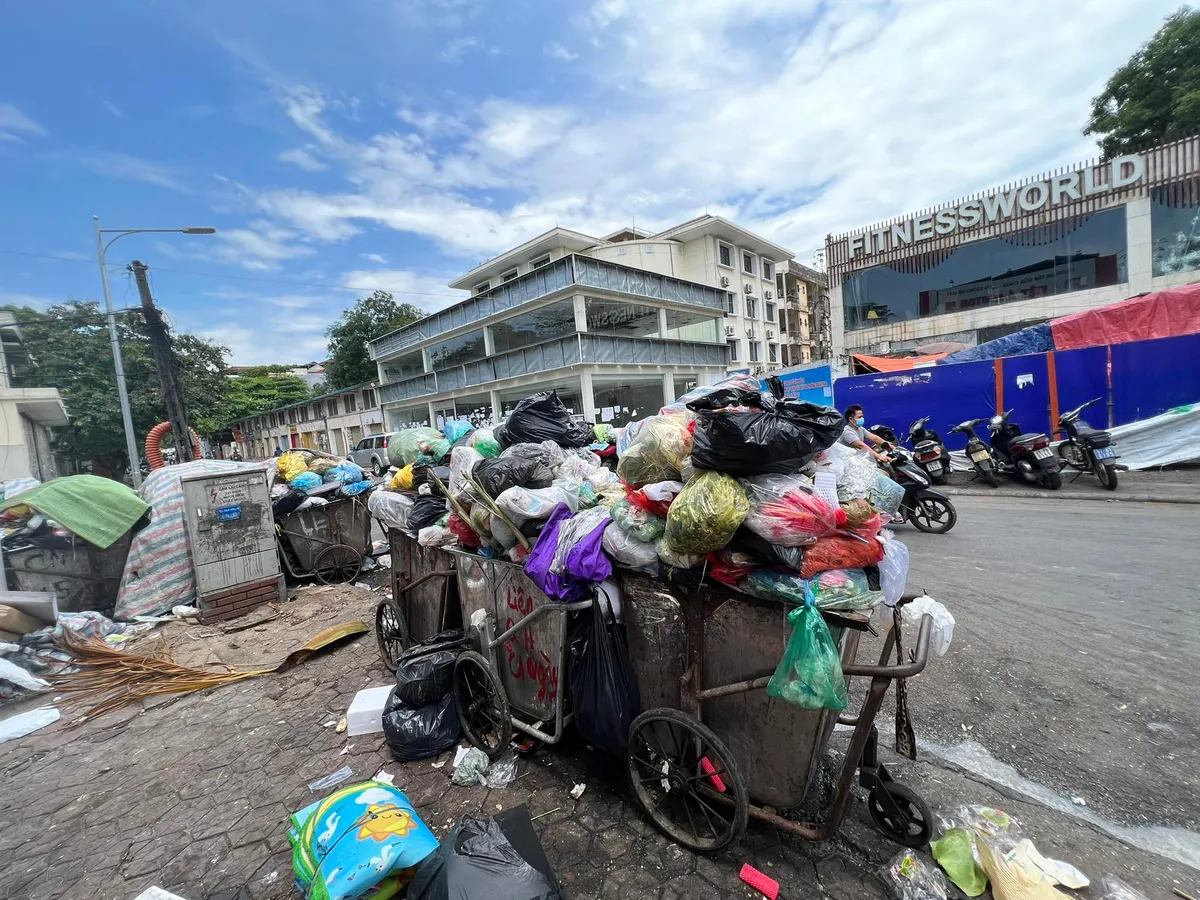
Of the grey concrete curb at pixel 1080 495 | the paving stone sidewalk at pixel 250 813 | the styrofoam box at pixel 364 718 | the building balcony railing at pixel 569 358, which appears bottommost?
the grey concrete curb at pixel 1080 495

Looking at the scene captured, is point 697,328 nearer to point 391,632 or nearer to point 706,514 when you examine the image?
point 391,632

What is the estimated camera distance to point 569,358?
59.4 feet

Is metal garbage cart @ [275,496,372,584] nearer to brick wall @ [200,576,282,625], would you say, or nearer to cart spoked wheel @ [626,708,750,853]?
brick wall @ [200,576,282,625]

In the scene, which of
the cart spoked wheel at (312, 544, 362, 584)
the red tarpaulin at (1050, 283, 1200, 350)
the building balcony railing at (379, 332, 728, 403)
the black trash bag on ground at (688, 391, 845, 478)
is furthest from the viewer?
the building balcony railing at (379, 332, 728, 403)

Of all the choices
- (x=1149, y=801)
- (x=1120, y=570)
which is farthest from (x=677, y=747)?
(x=1120, y=570)

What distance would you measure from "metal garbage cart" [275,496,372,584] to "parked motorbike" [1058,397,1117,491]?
10.1 m

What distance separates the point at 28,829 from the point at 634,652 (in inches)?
128

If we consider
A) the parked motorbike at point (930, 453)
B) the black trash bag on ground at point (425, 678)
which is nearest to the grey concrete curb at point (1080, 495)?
the parked motorbike at point (930, 453)

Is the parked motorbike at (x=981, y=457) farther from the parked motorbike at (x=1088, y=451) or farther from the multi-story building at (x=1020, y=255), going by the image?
the multi-story building at (x=1020, y=255)

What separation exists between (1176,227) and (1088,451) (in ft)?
50.1

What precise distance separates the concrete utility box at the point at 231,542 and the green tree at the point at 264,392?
44.2 metres

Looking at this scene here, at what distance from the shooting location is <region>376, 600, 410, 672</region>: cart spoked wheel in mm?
3631

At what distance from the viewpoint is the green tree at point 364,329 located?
1426 inches

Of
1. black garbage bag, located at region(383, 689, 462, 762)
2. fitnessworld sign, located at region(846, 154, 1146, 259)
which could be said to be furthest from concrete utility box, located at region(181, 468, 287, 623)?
fitnessworld sign, located at region(846, 154, 1146, 259)
